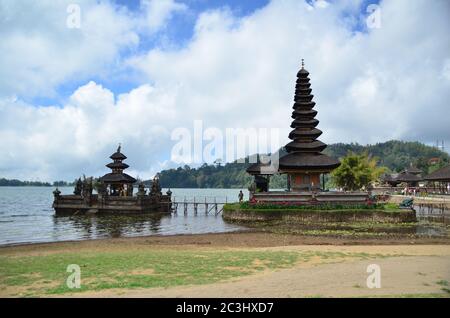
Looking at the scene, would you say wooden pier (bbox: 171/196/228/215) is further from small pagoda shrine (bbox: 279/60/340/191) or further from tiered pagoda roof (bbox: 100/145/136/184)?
small pagoda shrine (bbox: 279/60/340/191)

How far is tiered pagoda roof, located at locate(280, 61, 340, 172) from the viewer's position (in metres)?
42.5

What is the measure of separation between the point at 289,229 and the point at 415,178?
Result: 207ft

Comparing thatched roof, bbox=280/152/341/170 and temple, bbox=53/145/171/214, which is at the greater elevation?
thatched roof, bbox=280/152/341/170

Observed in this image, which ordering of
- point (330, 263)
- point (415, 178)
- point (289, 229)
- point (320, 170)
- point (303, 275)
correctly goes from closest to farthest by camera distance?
point (303, 275) < point (330, 263) < point (289, 229) < point (320, 170) < point (415, 178)

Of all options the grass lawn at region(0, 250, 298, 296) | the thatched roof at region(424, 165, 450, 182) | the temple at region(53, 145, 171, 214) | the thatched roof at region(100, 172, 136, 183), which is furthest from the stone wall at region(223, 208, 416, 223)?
the thatched roof at region(424, 165, 450, 182)

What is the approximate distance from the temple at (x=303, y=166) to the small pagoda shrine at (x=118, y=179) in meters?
21.8

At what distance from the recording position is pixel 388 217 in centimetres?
3419

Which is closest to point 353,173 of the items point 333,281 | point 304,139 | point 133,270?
point 304,139

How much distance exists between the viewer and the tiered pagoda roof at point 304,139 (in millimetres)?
42513

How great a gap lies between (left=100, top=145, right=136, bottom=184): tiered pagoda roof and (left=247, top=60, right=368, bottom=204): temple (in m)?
21.6
